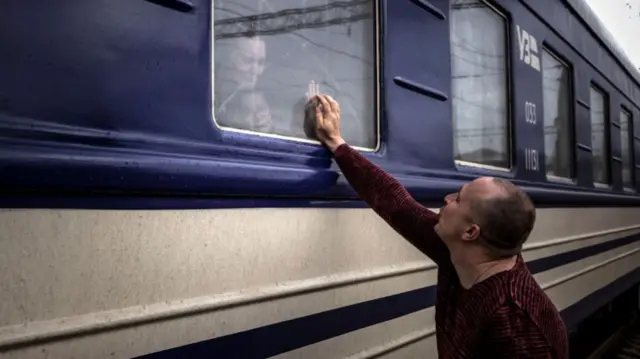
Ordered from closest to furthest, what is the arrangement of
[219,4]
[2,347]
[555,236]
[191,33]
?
[2,347]
[191,33]
[219,4]
[555,236]

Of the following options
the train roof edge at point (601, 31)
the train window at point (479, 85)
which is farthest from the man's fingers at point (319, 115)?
the train roof edge at point (601, 31)

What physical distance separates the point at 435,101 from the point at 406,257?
550mm

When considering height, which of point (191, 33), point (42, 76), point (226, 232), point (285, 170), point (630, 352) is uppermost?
point (191, 33)

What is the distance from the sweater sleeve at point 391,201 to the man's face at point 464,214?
0.62ft

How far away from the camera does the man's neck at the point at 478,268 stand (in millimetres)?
1540

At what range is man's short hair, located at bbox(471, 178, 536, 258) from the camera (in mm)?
1486

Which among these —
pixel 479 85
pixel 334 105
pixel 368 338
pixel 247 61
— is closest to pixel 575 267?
pixel 479 85

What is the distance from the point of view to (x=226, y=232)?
1.49 m

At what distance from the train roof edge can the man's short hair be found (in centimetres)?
279

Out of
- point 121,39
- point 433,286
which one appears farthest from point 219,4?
point 433,286

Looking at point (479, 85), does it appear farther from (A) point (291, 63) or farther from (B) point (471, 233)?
(B) point (471, 233)

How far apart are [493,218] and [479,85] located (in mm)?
1468

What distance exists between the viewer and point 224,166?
57.2 inches

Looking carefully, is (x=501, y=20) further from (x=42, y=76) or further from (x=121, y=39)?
(x=42, y=76)
